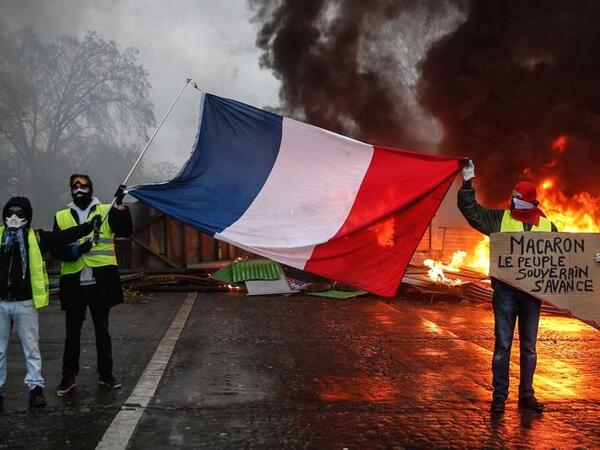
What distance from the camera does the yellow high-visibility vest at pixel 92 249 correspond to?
5.00 meters

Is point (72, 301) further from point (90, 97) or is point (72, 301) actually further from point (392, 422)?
point (90, 97)

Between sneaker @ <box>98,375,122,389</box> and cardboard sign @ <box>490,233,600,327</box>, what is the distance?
3.47m

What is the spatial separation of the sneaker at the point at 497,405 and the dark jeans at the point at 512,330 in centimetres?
14

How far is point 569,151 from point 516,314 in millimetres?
11485

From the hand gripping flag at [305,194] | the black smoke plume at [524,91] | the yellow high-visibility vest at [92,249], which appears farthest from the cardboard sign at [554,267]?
the black smoke plume at [524,91]

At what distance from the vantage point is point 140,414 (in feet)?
14.7

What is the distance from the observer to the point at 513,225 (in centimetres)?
496

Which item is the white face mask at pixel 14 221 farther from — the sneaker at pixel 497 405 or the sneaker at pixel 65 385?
the sneaker at pixel 497 405

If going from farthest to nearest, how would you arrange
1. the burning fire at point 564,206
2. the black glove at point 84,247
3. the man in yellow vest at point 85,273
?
the burning fire at point 564,206 → the man in yellow vest at point 85,273 → the black glove at point 84,247

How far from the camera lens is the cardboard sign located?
4.80 metres

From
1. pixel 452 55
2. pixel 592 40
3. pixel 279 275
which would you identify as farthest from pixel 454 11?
pixel 279 275

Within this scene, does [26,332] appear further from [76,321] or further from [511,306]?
[511,306]

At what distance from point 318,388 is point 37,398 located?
2.40 metres

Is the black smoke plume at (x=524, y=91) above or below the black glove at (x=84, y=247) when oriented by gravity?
above
